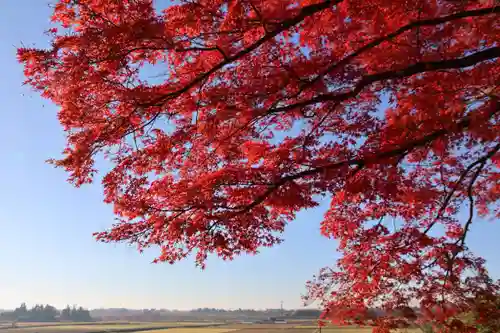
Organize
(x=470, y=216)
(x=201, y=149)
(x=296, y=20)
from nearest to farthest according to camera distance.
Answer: (x=296, y=20)
(x=201, y=149)
(x=470, y=216)

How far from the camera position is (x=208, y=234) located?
20.5 ft

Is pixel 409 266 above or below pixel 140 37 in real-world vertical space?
below

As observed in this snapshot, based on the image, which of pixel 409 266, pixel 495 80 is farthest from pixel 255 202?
pixel 495 80

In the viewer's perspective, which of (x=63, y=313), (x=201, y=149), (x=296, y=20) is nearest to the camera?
(x=296, y=20)

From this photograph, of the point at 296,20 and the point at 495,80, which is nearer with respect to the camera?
the point at 296,20

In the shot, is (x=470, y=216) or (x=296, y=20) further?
(x=470, y=216)

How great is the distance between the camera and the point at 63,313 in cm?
14288

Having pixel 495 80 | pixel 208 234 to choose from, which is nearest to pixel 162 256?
pixel 208 234

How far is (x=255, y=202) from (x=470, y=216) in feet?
14.0

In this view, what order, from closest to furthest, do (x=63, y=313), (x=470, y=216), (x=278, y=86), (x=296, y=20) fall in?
(x=296, y=20), (x=278, y=86), (x=470, y=216), (x=63, y=313)

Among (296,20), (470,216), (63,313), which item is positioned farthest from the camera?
(63,313)

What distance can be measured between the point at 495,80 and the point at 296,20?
2750 millimetres

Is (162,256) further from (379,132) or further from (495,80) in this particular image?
(495,80)

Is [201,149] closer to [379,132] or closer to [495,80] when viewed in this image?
[379,132]
